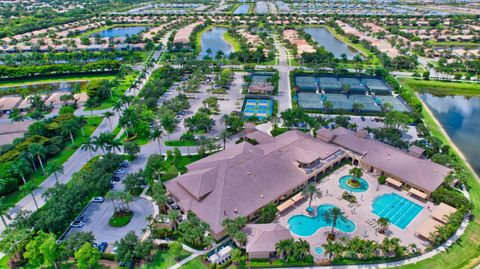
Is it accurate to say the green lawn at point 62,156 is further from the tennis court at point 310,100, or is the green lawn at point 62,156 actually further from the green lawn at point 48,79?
the tennis court at point 310,100

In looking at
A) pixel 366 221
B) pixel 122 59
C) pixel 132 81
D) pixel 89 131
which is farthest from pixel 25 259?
pixel 122 59

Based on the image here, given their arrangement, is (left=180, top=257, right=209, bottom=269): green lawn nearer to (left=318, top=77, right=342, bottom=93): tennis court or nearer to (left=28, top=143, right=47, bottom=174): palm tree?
(left=28, top=143, right=47, bottom=174): palm tree

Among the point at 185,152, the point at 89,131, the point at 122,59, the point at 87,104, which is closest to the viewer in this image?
the point at 185,152

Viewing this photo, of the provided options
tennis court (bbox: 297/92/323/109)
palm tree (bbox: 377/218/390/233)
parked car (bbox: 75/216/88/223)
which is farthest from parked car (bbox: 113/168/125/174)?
tennis court (bbox: 297/92/323/109)

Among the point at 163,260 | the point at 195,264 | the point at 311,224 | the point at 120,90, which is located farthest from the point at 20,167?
the point at 120,90

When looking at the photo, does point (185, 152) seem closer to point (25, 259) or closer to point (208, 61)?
point (25, 259)

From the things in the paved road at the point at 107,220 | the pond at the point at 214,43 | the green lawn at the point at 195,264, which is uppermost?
the pond at the point at 214,43

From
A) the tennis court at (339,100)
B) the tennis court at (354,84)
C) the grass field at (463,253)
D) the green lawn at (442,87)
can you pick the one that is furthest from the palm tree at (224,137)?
the green lawn at (442,87)
